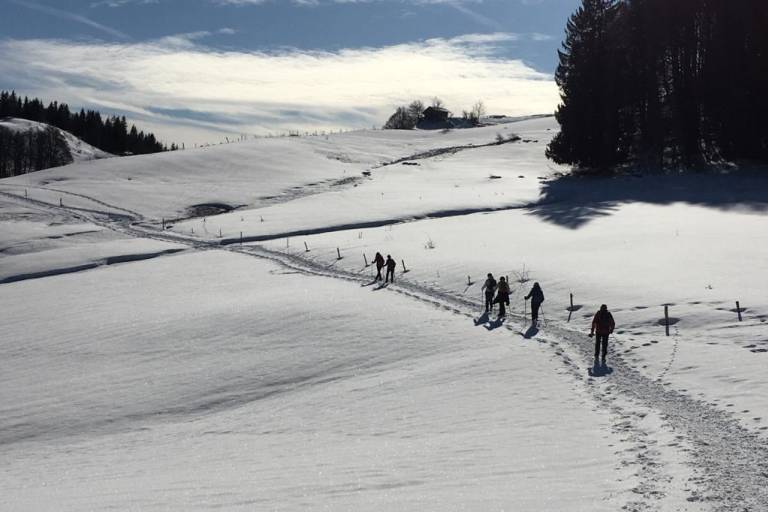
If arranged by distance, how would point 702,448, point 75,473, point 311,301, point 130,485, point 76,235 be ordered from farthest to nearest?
1. point 76,235
2. point 311,301
3. point 75,473
4. point 130,485
5. point 702,448

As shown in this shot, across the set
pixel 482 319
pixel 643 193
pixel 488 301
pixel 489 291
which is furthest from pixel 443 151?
pixel 482 319

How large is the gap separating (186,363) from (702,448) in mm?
14819

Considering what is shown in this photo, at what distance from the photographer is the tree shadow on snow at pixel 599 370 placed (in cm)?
1745

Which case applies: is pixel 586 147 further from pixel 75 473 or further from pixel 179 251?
pixel 75 473

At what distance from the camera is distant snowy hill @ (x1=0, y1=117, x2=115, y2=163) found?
445 feet

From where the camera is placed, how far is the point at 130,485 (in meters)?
13.1

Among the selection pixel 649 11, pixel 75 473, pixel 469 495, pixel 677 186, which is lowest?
pixel 75 473

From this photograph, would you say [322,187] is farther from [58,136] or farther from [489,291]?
[58,136]

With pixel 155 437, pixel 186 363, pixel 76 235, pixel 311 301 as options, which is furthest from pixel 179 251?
pixel 155 437

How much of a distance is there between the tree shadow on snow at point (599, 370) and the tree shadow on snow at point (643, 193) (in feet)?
84.2

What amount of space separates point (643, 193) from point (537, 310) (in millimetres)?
35624

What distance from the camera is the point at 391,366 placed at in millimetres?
19984

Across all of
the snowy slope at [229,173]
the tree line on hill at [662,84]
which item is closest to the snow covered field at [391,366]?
the tree line on hill at [662,84]

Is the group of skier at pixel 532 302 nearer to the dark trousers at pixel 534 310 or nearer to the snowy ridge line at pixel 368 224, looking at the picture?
the dark trousers at pixel 534 310
